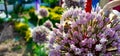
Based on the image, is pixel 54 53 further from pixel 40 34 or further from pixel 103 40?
pixel 40 34

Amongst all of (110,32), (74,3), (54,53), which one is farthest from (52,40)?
(74,3)

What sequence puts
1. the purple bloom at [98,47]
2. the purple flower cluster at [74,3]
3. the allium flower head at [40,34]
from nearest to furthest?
the purple bloom at [98,47] < the purple flower cluster at [74,3] < the allium flower head at [40,34]

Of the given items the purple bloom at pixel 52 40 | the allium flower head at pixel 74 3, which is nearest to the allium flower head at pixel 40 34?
the allium flower head at pixel 74 3

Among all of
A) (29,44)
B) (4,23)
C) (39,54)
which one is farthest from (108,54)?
(4,23)

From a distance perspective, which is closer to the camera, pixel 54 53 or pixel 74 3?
pixel 54 53

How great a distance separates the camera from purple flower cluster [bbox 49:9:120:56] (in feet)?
2.29

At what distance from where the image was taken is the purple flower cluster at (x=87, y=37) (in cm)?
70

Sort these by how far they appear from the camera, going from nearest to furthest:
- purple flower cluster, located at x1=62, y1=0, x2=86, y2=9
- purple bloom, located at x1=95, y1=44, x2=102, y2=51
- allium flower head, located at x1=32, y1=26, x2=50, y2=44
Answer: purple bloom, located at x1=95, y1=44, x2=102, y2=51 < purple flower cluster, located at x1=62, y1=0, x2=86, y2=9 < allium flower head, located at x1=32, y1=26, x2=50, y2=44

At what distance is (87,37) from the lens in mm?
713

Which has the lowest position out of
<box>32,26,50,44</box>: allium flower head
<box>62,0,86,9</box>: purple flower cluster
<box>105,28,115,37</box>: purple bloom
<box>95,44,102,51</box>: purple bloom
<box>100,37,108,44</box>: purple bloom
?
<box>32,26,50,44</box>: allium flower head

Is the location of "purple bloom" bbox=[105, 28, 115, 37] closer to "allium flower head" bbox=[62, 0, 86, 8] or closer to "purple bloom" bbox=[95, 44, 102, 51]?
"purple bloom" bbox=[95, 44, 102, 51]

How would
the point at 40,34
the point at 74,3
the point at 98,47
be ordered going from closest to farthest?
1. the point at 98,47
2. the point at 74,3
3. the point at 40,34

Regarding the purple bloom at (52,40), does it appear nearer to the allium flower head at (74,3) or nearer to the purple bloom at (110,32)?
the purple bloom at (110,32)

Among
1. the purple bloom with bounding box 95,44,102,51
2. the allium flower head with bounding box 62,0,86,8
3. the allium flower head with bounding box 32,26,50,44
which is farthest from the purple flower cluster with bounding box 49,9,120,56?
the allium flower head with bounding box 32,26,50,44
